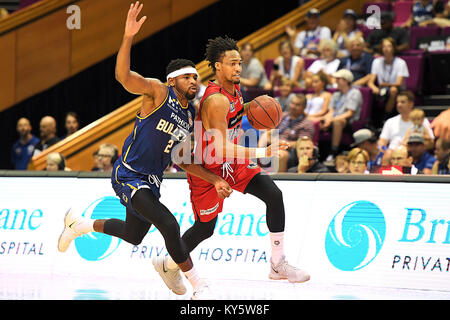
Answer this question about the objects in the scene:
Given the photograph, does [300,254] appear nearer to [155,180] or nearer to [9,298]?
[155,180]

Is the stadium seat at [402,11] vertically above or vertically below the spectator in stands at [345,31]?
above

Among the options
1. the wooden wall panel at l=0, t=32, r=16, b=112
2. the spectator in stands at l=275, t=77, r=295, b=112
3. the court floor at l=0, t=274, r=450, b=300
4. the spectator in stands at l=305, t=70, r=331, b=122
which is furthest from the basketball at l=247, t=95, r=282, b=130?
the wooden wall panel at l=0, t=32, r=16, b=112

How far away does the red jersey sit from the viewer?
5.74m

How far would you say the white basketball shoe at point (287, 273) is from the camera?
5.95m

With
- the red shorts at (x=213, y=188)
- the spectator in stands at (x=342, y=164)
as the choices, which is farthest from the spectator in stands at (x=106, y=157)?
the red shorts at (x=213, y=188)

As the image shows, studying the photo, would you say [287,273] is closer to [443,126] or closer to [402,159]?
[443,126]

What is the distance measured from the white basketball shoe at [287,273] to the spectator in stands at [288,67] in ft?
18.7

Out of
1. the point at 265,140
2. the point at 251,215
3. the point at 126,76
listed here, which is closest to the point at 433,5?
the point at 265,140

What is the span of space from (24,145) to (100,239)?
4394 mm

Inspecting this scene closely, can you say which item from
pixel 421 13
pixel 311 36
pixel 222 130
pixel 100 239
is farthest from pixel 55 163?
pixel 421 13

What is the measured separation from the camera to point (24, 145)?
11.7 metres

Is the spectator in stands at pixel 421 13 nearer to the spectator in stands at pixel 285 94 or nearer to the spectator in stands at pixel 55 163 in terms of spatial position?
the spectator in stands at pixel 285 94

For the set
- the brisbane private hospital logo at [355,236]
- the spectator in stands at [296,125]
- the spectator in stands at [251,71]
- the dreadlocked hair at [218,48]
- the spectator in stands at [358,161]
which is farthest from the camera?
the spectator in stands at [251,71]

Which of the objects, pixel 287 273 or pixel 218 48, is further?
pixel 287 273
